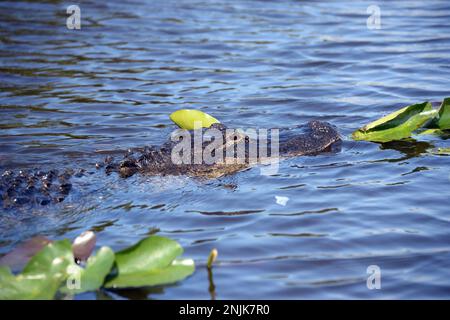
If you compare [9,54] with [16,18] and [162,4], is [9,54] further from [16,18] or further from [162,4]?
[162,4]

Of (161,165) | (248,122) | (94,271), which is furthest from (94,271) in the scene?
(248,122)

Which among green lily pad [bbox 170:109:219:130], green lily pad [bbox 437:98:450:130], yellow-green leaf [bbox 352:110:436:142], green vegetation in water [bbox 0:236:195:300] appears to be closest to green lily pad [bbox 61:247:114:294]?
green vegetation in water [bbox 0:236:195:300]

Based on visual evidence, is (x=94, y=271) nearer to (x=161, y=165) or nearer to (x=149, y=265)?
(x=149, y=265)

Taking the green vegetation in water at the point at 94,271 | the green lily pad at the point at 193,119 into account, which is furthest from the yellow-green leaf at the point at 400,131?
the green vegetation in water at the point at 94,271

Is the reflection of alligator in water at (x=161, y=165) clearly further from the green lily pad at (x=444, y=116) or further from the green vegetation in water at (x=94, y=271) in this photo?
the green vegetation in water at (x=94, y=271)

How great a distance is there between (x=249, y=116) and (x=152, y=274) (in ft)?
9.71

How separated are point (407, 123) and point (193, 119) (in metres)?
1.52

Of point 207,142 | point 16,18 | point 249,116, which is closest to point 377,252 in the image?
point 207,142

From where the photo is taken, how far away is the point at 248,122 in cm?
589

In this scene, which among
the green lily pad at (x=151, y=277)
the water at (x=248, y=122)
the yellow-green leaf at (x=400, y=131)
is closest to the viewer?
the green lily pad at (x=151, y=277)

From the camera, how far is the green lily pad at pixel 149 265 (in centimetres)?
327

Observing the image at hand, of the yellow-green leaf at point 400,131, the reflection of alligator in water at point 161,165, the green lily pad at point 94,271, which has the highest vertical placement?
the yellow-green leaf at point 400,131

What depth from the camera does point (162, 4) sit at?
10.1 meters

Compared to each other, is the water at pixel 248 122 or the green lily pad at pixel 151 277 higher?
the water at pixel 248 122
